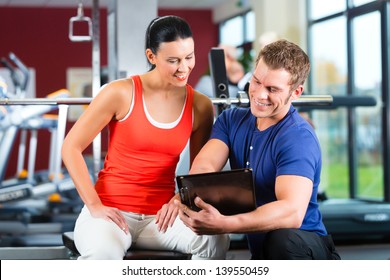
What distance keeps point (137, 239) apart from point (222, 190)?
16.2 inches

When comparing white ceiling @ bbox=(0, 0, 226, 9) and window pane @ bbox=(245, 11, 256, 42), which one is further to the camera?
white ceiling @ bbox=(0, 0, 226, 9)

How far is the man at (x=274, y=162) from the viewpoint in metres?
1.61

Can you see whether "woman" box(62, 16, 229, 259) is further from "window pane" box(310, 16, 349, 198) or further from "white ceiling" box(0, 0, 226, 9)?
"white ceiling" box(0, 0, 226, 9)

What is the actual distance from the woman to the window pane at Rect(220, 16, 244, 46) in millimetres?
7981

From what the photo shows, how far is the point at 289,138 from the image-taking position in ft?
5.68

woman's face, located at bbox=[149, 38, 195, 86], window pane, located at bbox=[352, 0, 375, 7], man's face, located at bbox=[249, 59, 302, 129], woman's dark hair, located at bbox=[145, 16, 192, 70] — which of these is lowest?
man's face, located at bbox=[249, 59, 302, 129]

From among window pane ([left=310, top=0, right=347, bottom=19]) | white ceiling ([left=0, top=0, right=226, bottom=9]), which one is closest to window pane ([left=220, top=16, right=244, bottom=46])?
white ceiling ([left=0, top=0, right=226, bottom=9])

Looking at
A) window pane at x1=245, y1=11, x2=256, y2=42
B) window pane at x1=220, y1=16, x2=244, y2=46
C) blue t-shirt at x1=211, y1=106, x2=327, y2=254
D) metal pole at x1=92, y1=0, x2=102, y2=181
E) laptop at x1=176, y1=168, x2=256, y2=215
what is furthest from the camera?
window pane at x1=220, y1=16, x2=244, y2=46

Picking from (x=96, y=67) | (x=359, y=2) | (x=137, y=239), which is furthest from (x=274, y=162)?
(x=359, y=2)

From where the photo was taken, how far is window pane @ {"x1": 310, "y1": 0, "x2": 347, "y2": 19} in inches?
262

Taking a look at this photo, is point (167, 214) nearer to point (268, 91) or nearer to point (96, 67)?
point (268, 91)

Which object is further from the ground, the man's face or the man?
the man's face
